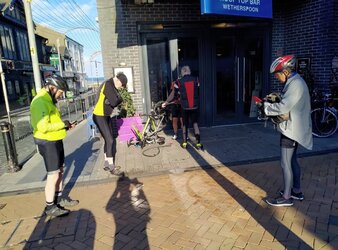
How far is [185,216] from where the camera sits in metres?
3.36

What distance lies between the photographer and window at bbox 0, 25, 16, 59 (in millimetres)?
22375

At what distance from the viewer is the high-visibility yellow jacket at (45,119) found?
10.5 ft

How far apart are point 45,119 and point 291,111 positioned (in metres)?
2.96

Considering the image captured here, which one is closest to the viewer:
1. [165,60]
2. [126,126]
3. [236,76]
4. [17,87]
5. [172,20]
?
[126,126]

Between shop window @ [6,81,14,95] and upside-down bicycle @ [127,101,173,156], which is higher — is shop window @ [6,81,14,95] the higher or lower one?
the higher one

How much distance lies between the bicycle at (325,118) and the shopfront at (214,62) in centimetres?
191

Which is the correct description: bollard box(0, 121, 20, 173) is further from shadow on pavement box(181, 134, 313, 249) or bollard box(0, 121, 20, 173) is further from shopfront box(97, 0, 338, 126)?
shadow on pavement box(181, 134, 313, 249)

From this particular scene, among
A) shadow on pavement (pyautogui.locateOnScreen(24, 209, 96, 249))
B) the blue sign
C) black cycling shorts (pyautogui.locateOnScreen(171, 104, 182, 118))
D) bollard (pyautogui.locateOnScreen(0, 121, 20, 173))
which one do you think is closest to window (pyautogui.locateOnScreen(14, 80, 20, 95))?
bollard (pyautogui.locateOnScreen(0, 121, 20, 173))

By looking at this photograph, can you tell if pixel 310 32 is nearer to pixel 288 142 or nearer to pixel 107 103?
pixel 288 142

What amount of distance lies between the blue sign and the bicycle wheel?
2.59 meters

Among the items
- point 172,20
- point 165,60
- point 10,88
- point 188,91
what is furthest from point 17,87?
point 188,91

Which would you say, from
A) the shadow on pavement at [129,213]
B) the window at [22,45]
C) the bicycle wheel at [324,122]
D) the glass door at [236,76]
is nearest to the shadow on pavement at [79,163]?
the shadow on pavement at [129,213]

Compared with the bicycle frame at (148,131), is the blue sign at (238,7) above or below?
above

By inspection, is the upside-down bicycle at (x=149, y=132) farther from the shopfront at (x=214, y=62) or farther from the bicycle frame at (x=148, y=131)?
the shopfront at (x=214, y=62)
